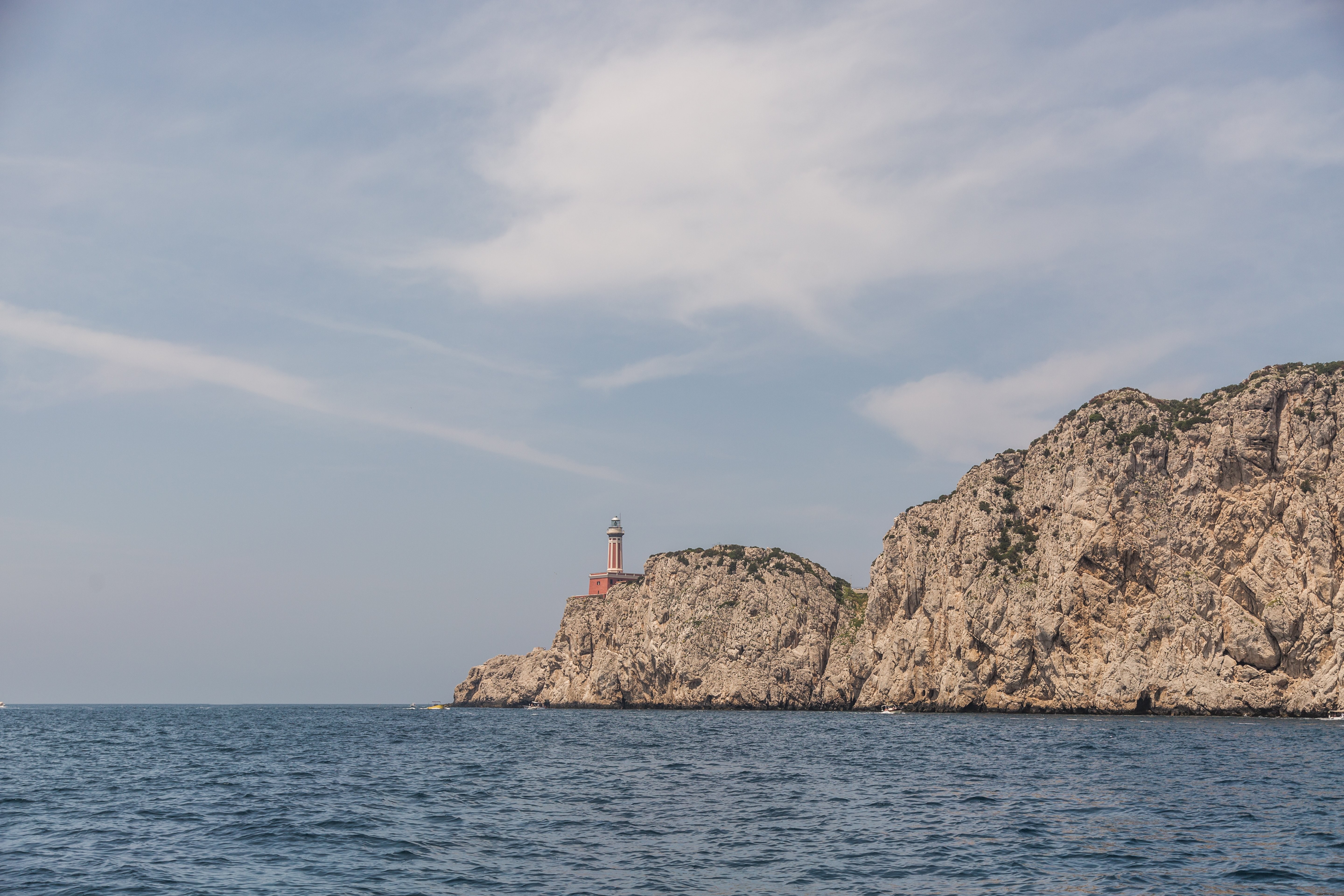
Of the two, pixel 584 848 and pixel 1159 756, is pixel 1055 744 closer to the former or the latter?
pixel 1159 756

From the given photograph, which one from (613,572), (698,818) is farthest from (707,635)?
(698,818)

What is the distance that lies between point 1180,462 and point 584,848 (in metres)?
88.8

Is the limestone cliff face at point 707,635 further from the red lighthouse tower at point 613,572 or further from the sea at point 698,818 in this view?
the sea at point 698,818

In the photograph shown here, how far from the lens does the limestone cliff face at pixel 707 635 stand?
139875 mm

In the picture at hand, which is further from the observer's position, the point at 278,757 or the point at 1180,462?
the point at 1180,462

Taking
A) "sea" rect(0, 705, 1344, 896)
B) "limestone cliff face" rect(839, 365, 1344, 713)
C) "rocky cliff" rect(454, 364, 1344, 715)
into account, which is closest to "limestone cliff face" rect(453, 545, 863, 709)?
"rocky cliff" rect(454, 364, 1344, 715)

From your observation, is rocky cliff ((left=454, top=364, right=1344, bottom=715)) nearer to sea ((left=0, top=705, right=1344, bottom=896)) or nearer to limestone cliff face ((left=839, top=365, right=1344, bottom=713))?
limestone cliff face ((left=839, top=365, right=1344, bottom=713))

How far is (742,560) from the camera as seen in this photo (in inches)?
6235

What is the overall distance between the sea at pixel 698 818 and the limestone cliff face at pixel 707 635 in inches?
3202

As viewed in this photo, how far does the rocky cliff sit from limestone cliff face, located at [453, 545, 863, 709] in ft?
5.87

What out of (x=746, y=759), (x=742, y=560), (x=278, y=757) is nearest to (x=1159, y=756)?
(x=746, y=759)

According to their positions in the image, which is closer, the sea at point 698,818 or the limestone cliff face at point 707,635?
the sea at point 698,818

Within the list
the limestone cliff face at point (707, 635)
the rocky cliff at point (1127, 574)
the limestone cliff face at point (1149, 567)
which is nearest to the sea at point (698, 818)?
the limestone cliff face at point (1149, 567)

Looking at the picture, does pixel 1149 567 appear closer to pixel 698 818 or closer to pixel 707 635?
pixel 707 635
